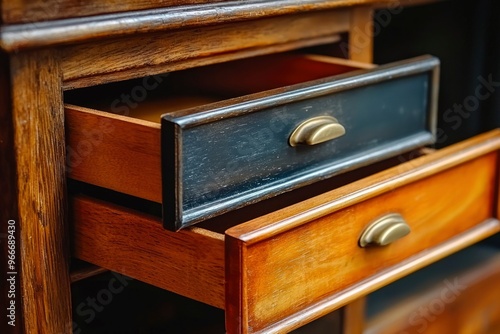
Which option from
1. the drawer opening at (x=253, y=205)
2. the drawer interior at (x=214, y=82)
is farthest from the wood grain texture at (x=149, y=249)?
the drawer interior at (x=214, y=82)

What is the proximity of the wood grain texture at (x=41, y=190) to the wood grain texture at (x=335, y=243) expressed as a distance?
0.21 meters

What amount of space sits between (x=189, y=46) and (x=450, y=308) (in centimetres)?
70

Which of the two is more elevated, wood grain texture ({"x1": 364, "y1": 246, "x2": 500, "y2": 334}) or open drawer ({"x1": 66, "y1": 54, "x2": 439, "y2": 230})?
open drawer ({"x1": 66, "y1": 54, "x2": 439, "y2": 230})

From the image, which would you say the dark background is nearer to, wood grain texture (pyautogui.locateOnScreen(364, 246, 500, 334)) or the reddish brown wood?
wood grain texture (pyautogui.locateOnScreen(364, 246, 500, 334))

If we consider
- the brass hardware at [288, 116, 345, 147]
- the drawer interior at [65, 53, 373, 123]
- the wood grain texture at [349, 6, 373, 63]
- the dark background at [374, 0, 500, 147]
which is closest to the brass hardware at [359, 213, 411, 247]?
the brass hardware at [288, 116, 345, 147]

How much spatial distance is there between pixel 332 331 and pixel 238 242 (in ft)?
1.76

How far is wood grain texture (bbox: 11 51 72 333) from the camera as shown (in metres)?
0.86

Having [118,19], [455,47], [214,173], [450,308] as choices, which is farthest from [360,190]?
[455,47]

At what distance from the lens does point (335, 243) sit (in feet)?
3.04

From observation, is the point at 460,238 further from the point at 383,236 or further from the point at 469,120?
the point at 469,120

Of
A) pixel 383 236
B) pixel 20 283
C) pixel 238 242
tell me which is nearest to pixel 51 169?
pixel 20 283

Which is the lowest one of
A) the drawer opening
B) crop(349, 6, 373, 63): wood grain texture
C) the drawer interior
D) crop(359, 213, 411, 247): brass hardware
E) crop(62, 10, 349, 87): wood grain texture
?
the drawer opening

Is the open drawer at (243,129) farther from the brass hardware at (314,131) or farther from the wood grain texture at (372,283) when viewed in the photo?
the wood grain texture at (372,283)

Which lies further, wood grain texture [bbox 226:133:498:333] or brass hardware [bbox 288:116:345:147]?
brass hardware [bbox 288:116:345:147]
